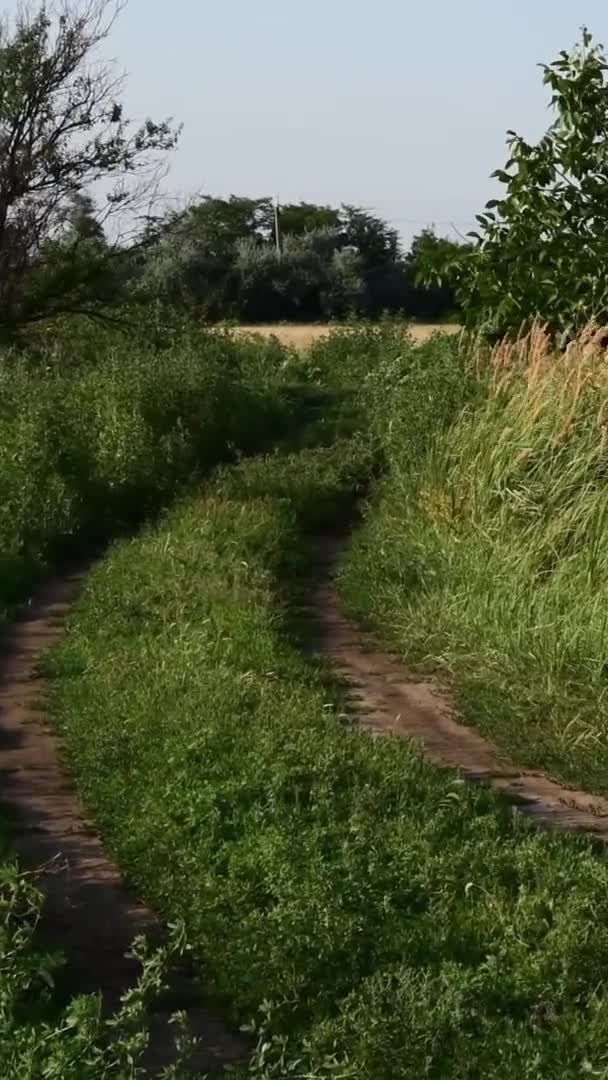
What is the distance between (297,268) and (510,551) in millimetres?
27218

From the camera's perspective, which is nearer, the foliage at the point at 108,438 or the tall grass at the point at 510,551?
the tall grass at the point at 510,551

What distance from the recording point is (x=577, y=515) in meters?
8.36

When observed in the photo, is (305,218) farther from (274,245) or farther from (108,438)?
(108,438)

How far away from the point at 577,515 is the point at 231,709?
2.55m

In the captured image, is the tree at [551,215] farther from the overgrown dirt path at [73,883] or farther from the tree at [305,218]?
the tree at [305,218]

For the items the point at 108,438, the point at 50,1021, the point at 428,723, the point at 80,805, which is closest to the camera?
the point at 50,1021

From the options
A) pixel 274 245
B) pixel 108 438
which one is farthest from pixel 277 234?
pixel 108 438

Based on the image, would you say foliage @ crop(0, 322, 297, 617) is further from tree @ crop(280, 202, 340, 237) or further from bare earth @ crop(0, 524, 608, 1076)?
tree @ crop(280, 202, 340, 237)

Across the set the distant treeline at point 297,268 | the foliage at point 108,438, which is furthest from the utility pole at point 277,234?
the foliage at point 108,438

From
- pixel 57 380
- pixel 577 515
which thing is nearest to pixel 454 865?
pixel 577 515

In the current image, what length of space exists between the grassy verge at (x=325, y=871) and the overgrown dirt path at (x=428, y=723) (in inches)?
10.3

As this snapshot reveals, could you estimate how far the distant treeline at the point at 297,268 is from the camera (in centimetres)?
3228

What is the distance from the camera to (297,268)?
1380 inches

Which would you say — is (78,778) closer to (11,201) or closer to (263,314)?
(11,201)
